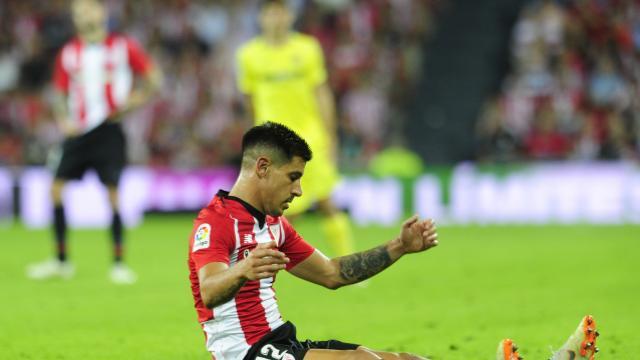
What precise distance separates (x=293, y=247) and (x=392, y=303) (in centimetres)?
377

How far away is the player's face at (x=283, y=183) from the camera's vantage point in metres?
4.73

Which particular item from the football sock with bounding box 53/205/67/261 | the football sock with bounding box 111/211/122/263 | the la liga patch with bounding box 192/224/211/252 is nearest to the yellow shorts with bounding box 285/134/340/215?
the football sock with bounding box 111/211/122/263

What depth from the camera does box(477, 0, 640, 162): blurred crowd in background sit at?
18.5 m

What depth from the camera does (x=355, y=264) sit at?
5242 mm

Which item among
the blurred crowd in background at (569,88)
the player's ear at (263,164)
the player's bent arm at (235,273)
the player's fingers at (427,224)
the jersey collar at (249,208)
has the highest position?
the blurred crowd in background at (569,88)

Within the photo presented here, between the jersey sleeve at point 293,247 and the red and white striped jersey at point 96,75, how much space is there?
5.60 m

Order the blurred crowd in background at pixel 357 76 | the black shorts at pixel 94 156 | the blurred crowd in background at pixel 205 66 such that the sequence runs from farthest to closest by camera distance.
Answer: the blurred crowd in background at pixel 205 66 < the blurred crowd in background at pixel 357 76 < the black shorts at pixel 94 156

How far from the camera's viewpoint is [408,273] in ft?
36.2

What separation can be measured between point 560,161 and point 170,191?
6281mm

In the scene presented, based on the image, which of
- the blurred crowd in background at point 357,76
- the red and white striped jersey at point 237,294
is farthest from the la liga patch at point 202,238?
the blurred crowd in background at point 357,76

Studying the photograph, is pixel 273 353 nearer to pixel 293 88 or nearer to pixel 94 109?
pixel 293 88

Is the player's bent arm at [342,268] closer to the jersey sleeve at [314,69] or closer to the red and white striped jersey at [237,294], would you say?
the red and white striped jersey at [237,294]

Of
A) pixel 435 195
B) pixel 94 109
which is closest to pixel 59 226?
pixel 94 109

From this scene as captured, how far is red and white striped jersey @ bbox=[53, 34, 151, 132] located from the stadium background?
64.3 inches
